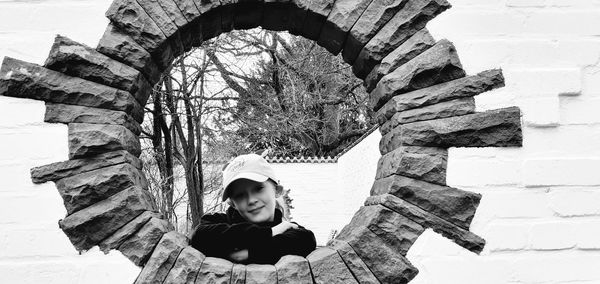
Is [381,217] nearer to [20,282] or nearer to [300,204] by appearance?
[20,282]

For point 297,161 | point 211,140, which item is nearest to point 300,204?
point 297,161

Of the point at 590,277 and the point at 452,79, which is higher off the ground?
the point at 452,79

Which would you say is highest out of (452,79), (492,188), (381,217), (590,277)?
(452,79)

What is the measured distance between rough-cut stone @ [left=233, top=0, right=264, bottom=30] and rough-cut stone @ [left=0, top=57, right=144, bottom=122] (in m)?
0.59

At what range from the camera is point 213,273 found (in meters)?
1.91

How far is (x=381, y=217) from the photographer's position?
2006 mm

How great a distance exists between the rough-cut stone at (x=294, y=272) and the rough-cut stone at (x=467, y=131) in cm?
63

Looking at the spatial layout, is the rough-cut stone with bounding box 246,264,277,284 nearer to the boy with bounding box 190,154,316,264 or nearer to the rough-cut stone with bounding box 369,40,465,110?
the boy with bounding box 190,154,316,264

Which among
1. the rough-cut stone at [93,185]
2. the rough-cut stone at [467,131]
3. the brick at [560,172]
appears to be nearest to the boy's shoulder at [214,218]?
the rough-cut stone at [93,185]

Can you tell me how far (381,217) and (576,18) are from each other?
126 cm

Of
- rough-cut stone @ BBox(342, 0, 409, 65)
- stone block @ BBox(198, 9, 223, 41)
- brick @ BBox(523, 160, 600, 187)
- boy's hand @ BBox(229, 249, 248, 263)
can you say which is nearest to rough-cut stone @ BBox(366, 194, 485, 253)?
brick @ BBox(523, 160, 600, 187)

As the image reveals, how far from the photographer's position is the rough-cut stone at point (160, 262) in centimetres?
193

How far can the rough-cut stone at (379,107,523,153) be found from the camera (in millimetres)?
2086

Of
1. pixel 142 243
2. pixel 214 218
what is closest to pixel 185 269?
pixel 142 243
